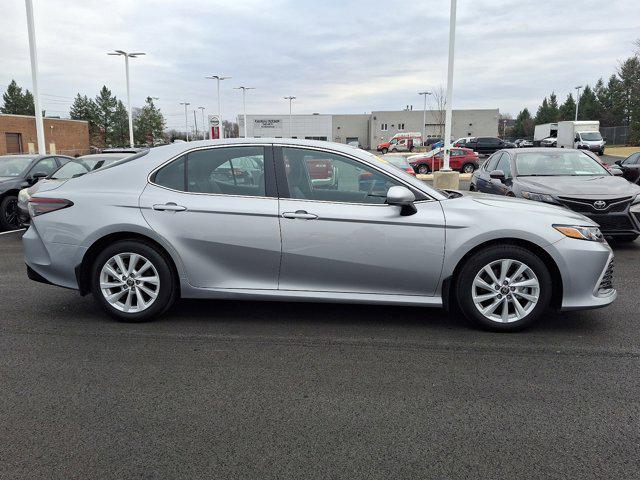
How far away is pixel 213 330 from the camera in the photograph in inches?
179

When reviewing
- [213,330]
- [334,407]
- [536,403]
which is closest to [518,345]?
[536,403]

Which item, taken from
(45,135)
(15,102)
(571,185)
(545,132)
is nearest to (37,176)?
(571,185)

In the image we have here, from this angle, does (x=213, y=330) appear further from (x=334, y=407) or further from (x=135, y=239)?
(x=334, y=407)

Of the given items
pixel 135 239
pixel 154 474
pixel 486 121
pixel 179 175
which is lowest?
pixel 154 474

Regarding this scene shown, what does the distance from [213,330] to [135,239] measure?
106 cm

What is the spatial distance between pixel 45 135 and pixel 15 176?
48.3 meters

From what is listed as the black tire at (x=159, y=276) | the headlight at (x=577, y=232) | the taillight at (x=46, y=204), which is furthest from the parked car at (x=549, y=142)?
the taillight at (x=46, y=204)

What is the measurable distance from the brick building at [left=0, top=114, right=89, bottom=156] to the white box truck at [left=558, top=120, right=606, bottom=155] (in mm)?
42309

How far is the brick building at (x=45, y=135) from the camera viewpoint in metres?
47.2

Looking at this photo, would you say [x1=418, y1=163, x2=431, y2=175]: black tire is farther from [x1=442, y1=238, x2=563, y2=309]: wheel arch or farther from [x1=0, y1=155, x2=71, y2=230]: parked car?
[x1=442, y1=238, x2=563, y2=309]: wheel arch

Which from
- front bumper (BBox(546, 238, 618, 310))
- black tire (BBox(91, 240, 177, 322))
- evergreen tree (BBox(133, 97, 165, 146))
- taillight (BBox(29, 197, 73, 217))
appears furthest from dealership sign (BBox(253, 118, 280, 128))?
front bumper (BBox(546, 238, 618, 310))

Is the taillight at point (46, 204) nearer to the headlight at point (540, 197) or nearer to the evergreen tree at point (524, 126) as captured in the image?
the headlight at point (540, 197)

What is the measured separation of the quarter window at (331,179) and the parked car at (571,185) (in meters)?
4.04

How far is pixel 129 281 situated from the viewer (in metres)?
4.63
